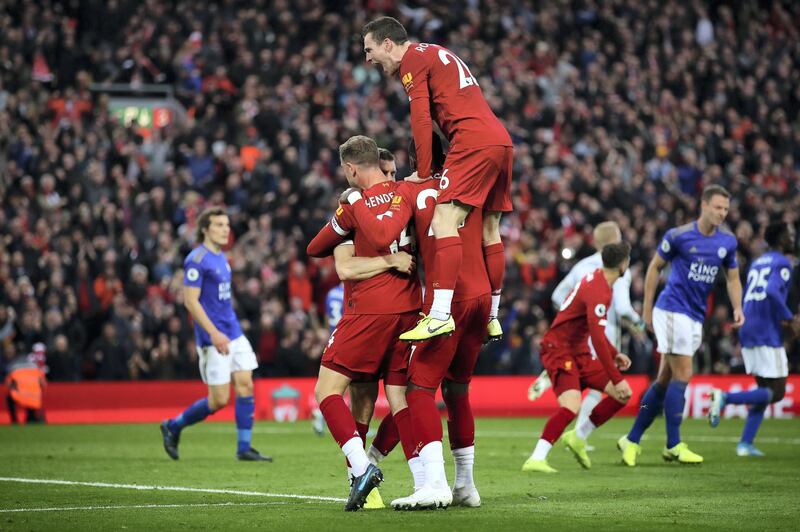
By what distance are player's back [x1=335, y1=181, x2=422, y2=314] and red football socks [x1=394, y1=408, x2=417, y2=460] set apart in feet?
2.34

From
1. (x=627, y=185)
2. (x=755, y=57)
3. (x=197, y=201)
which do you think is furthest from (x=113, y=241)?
(x=755, y=57)

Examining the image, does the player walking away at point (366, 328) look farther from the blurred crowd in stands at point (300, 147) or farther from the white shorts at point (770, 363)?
the blurred crowd in stands at point (300, 147)

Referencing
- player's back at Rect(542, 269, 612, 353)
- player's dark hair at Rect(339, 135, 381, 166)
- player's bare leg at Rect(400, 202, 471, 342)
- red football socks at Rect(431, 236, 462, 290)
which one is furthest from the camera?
player's back at Rect(542, 269, 612, 353)

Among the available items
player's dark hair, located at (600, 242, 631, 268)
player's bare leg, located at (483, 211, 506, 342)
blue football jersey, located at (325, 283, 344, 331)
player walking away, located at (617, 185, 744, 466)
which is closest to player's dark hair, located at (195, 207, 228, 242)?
blue football jersey, located at (325, 283, 344, 331)

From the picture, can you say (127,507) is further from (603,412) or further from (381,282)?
(603,412)

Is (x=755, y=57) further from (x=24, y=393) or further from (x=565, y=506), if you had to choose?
(x=565, y=506)

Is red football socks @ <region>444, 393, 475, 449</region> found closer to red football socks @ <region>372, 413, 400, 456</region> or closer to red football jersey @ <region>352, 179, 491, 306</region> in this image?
red football socks @ <region>372, 413, 400, 456</region>

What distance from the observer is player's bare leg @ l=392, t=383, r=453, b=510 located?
8258 millimetres

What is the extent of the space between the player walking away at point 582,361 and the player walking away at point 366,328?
396cm

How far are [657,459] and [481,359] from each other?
9.81m

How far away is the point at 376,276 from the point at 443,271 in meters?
0.62

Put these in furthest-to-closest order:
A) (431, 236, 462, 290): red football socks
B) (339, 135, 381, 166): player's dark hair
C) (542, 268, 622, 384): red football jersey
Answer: (542, 268, 622, 384): red football jersey, (339, 135, 381, 166): player's dark hair, (431, 236, 462, 290): red football socks

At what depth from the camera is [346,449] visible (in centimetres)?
834

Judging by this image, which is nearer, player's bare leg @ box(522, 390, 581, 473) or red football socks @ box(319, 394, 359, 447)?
red football socks @ box(319, 394, 359, 447)
